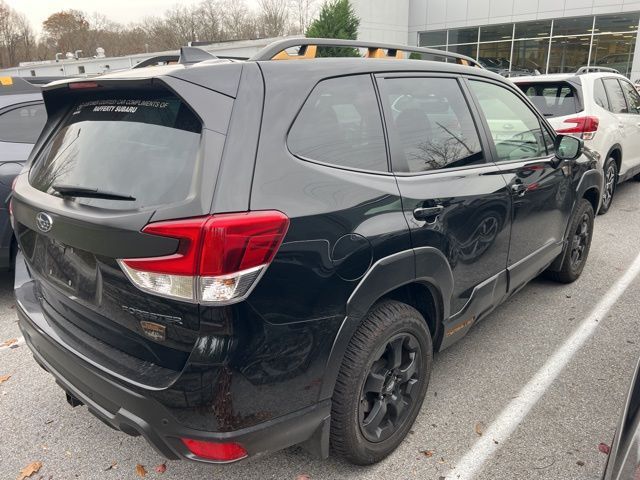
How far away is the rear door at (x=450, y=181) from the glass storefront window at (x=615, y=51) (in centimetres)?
2391

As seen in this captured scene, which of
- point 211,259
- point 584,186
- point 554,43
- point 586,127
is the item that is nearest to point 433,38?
point 554,43

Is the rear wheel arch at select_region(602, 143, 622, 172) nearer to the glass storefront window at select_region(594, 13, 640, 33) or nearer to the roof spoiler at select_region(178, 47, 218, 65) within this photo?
the roof spoiler at select_region(178, 47, 218, 65)

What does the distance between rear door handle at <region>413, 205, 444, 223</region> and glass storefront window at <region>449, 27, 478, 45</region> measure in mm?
28246

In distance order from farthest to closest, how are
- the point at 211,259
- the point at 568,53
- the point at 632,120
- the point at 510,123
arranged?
1. the point at 568,53
2. the point at 632,120
3. the point at 510,123
4. the point at 211,259

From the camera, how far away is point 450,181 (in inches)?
99.3

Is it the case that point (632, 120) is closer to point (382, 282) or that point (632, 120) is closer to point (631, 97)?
point (631, 97)

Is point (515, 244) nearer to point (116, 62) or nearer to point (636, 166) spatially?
point (636, 166)

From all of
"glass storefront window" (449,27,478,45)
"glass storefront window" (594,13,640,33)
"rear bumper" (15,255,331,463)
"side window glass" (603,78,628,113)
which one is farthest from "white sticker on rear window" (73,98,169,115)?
"glass storefront window" (449,27,478,45)

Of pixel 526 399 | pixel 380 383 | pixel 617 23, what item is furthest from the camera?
pixel 617 23

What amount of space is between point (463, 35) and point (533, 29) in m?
3.83

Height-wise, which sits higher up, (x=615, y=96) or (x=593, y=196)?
(x=615, y=96)

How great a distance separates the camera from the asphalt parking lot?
92.5 inches

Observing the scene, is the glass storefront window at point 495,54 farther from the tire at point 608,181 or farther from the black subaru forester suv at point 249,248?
the black subaru forester suv at point 249,248

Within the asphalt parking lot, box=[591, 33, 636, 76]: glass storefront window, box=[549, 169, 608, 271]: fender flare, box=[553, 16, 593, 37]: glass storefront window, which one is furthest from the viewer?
box=[553, 16, 593, 37]: glass storefront window
